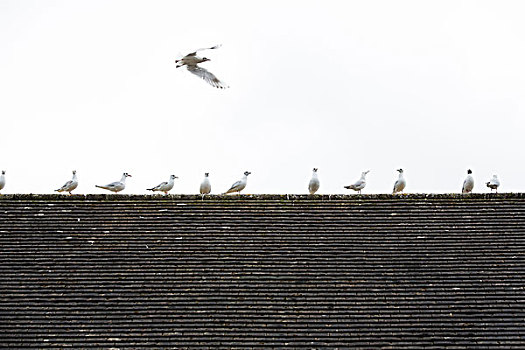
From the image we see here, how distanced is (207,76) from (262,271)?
5.49 meters

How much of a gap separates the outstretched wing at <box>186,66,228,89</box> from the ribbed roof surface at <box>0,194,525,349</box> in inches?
112

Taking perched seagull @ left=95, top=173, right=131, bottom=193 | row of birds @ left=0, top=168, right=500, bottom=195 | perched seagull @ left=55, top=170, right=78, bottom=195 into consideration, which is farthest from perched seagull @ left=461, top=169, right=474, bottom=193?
perched seagull @ left=55, top=170, right=78, bottom=195

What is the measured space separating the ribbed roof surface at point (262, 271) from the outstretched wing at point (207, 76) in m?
2.86

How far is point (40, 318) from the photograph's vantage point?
16.9 meters

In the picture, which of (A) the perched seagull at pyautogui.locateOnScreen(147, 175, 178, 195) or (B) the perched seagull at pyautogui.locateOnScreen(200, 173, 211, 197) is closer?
(B) the perched seagull at pyautogui.locateOnScreen(200, 173, 211, 197)

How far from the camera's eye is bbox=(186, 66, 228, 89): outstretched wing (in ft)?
69.6

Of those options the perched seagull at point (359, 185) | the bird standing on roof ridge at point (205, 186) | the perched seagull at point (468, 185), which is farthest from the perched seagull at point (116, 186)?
the perched seagull at point (468, 185)

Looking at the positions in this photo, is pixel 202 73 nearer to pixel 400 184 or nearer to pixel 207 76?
pixel 207 76

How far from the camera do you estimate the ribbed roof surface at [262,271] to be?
646 inches

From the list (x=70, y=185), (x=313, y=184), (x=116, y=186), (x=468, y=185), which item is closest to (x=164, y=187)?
(x=116, y=186)

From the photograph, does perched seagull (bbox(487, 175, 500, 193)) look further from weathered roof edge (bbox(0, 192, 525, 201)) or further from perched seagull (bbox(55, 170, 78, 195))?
perched seagull (bbox(55, 170, 78, 195))

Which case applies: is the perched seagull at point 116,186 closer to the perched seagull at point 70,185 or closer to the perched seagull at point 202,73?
the perched seagull at point 70,185

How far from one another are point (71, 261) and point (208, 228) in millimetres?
3284

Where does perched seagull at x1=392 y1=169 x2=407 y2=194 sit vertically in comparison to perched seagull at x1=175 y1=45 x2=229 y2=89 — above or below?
below
